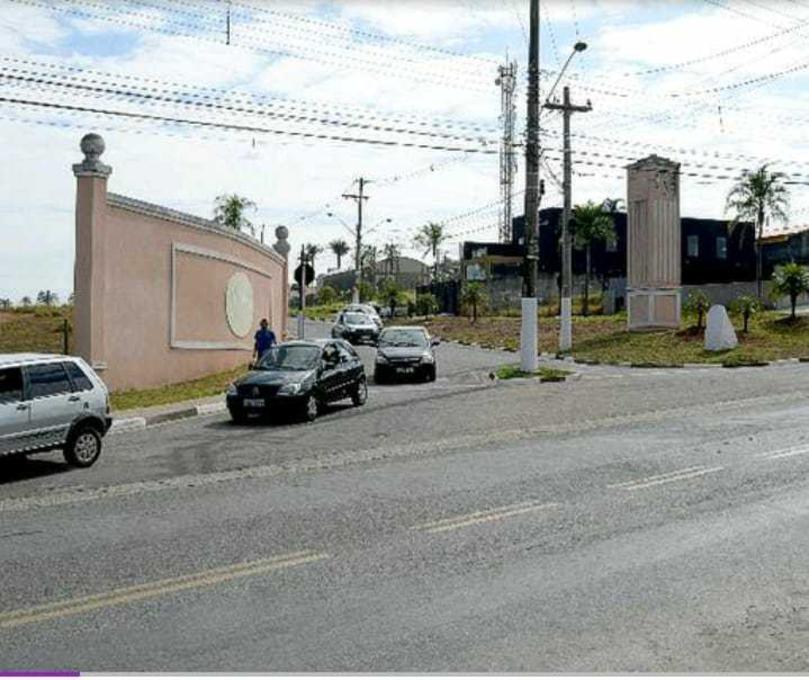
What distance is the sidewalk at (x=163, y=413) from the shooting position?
1827cm

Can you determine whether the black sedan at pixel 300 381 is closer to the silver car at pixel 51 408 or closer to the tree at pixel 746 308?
the silver car at pixel 51 408

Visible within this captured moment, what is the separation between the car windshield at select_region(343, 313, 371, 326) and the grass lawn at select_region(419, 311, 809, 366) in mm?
4451

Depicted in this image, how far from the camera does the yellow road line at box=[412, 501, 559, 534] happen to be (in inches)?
369

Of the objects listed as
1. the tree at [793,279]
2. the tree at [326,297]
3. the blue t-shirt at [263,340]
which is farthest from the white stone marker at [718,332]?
the tree at [326,297]

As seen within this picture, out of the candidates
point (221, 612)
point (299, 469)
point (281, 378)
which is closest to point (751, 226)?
point (281, 378)

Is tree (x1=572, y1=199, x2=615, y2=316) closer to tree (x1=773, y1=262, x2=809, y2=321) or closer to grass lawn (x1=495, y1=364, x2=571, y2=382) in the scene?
tree (x1=773, y1=262, x2=809, y2=321)

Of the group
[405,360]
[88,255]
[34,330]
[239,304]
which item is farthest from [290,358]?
[34,330]

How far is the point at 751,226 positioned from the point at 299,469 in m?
62.4

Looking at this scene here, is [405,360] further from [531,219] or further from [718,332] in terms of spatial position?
[718,332]

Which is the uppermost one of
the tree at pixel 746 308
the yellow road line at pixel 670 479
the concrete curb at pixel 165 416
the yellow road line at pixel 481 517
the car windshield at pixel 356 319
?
the tree at pixel 746 308

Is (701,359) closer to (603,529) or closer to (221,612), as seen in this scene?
(603,529)

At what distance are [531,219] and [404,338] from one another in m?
4.92

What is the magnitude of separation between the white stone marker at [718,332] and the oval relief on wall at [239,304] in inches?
624

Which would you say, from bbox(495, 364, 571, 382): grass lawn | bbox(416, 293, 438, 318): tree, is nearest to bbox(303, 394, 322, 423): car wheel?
bbox(495, 364, 571, 382): grass lawn
